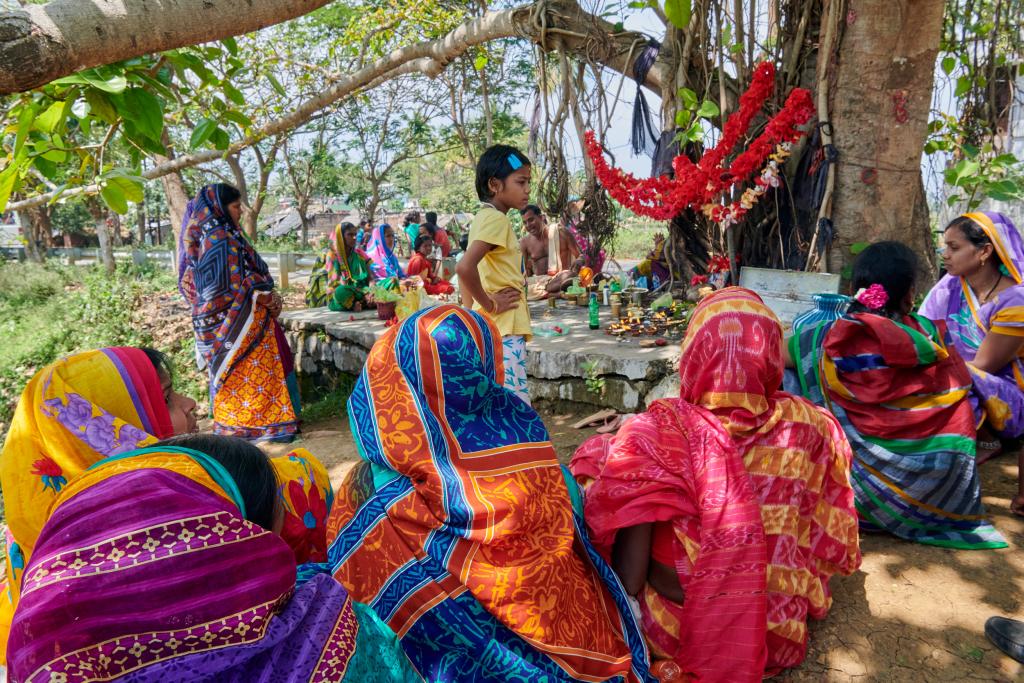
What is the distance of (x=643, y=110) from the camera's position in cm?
601

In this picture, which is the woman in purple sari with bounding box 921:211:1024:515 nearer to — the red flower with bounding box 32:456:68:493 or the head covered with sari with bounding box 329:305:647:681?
the head covered with sari with bounding box 329:305:647:681

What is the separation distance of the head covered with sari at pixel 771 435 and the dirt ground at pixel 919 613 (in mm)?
176

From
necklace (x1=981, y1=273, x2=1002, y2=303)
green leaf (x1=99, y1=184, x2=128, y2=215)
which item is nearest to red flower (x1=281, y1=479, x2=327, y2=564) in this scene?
green leaf (x1=99, y1=184, x2=128, y2=215)

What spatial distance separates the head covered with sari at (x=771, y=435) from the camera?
2.07 metres

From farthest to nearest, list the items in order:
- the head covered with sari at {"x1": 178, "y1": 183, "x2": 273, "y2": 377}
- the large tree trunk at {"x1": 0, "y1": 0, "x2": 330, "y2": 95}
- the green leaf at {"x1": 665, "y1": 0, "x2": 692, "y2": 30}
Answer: the head covered with sari at {"x1": 178, "y1": 183, "x2": 273, "y2": 377} < the green leaf at {"x1": 665, "y1": 0, "x2": 692, "y2": 30} < the large tree trunk at {"x1": 0, "y1": 0, "x2": 330, "y2": 95}

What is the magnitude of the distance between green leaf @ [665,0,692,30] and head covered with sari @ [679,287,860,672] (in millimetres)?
1578

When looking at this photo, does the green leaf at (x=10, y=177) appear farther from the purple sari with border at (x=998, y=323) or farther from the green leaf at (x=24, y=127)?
the purple sari with border at (x=998, y=323)

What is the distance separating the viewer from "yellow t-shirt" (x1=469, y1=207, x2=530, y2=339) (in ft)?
10.3

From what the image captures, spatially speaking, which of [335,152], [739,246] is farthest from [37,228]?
Answer: [739,246]

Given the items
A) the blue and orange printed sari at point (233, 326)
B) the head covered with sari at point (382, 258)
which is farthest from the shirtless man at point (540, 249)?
the blue and orange printed sari at point (233, 326)

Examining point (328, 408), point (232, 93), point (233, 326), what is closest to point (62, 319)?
point (328, 408)

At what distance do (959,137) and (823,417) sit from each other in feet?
15.8

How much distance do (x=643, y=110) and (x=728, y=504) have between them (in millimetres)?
4916

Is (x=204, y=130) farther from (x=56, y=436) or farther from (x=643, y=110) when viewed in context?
(x=643, y=110)
